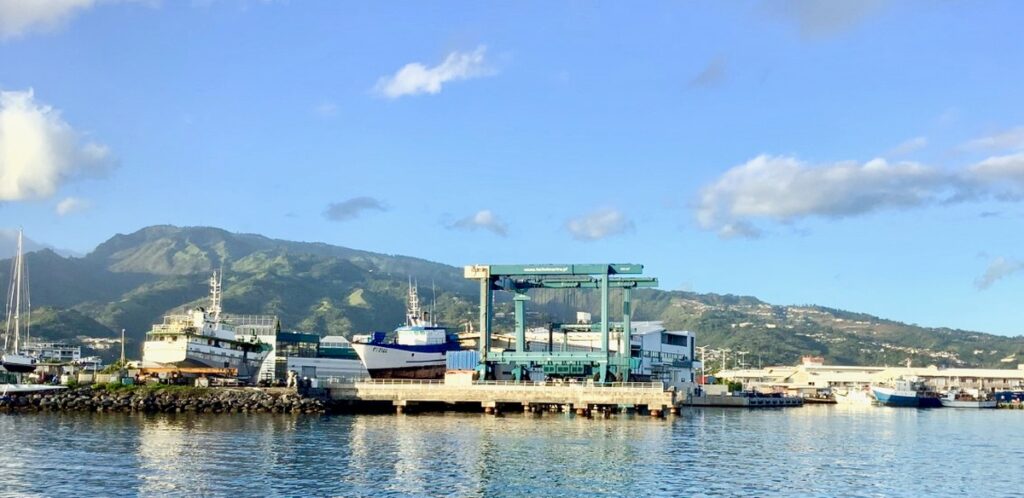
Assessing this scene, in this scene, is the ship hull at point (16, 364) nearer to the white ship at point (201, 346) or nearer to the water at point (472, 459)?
the white ship at point (201, 346)

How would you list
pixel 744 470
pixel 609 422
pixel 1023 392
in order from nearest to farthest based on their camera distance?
pixel 744 470 → pixel 609 422 → pixel 1023 392

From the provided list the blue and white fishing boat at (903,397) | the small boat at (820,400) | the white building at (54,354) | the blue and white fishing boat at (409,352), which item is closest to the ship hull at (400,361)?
the blue and white fishing boat at (409,352)

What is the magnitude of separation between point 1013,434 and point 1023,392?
121796 millimetres

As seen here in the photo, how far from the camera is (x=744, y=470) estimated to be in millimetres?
46469

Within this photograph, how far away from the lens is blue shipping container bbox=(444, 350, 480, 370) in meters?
96.7

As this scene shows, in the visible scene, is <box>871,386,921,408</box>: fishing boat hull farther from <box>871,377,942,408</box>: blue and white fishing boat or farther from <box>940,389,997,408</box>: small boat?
<box>940,389,997,408</box>: small boat

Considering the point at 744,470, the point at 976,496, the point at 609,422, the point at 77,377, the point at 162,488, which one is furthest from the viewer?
the point at 77,377

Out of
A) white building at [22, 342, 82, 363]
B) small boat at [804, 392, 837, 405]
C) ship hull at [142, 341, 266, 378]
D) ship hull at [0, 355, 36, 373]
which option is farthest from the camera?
small boat at [804, 392, 837, 405]

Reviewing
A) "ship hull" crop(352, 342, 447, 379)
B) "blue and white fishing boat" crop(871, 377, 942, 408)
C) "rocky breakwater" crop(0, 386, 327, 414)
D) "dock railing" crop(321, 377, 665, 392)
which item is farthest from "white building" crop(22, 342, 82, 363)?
"blue and white fishing boat" crop(871, 377, 942, 408)

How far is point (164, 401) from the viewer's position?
7869 cm

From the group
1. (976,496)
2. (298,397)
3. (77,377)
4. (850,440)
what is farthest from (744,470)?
(77,377)

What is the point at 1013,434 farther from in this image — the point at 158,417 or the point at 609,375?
the point at 158,417

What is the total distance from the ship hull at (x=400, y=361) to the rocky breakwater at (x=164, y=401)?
19379 mm

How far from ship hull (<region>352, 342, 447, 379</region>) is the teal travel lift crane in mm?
14768
